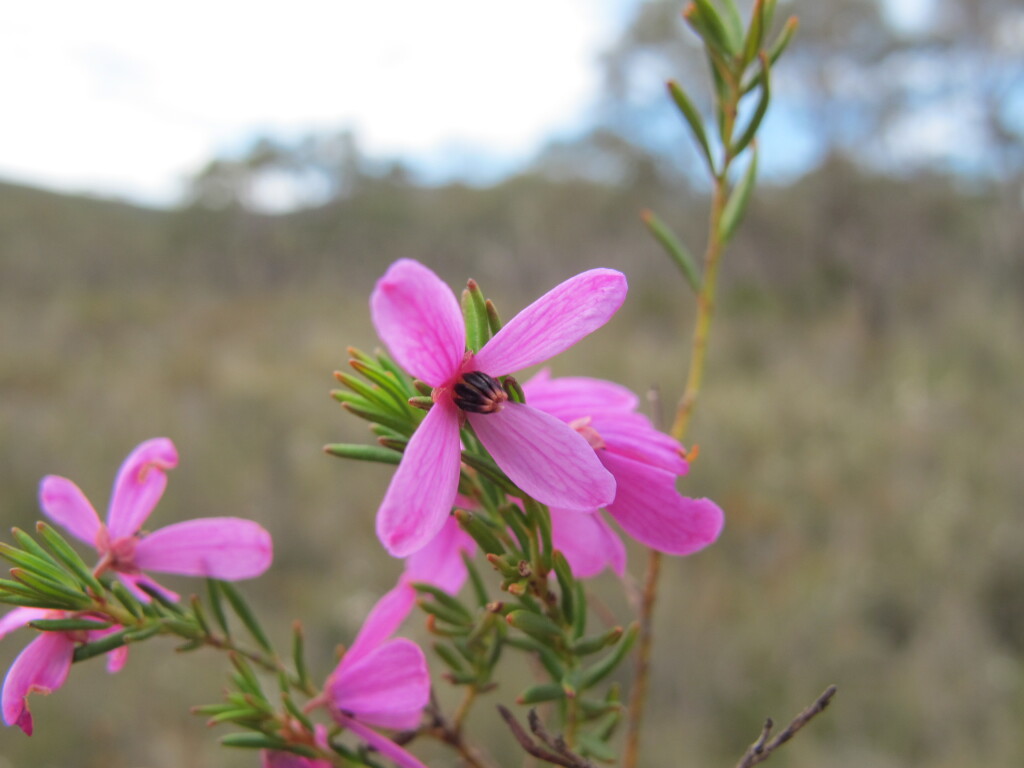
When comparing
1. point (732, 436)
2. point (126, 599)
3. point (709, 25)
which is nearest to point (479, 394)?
point (126, 599)

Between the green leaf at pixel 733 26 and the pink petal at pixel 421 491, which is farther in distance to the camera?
the green leaf at pixel 733 26

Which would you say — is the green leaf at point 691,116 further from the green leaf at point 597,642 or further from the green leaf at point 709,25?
A: the green leaf at point 597,642

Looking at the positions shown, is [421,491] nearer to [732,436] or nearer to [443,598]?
[443,598]

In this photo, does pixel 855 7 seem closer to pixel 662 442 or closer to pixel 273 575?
pixel 273 575

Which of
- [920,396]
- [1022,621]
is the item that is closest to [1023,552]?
[1022,621]

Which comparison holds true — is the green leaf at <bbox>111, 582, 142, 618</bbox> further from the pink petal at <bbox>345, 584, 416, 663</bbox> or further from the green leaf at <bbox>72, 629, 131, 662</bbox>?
the pink petal at <bbox>345, 584, 416, 663</bbox>

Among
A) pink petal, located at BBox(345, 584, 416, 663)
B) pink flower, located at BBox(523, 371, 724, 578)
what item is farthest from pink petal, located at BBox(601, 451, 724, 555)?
pink petal, located at BBox(345, 584, 416, 663)

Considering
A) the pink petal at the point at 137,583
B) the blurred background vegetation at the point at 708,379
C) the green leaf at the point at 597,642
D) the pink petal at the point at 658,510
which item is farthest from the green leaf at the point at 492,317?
the blurred background vegetation at the point at 708,379
